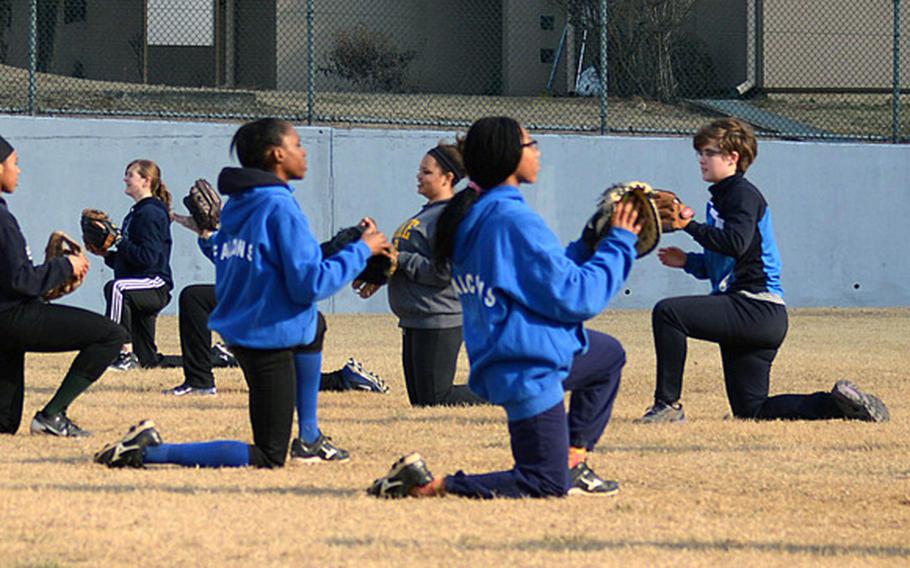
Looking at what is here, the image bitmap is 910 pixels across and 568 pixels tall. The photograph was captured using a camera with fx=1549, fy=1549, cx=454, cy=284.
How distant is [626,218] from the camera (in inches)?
231

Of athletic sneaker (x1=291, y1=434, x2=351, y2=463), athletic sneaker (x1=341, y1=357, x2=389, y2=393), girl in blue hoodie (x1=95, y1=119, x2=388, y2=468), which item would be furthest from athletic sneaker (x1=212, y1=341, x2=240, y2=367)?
girl in blue hoodie (x1=95, y1=119, x2=388, y2=468)

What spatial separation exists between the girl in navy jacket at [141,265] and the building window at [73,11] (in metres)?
15.5

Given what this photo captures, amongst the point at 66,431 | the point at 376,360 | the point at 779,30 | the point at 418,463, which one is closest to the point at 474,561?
the point at 418,463

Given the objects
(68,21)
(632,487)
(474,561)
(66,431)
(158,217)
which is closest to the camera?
(474,561)

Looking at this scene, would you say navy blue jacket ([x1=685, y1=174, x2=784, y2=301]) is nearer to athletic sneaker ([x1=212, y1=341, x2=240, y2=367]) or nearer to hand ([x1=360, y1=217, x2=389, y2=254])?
hand ([x1=360, y1=217, x2=389, y2=254])

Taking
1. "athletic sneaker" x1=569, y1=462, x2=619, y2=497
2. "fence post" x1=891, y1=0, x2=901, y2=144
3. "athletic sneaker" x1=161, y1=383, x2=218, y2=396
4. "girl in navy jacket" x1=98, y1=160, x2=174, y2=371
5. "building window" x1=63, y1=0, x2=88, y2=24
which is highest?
"building window" x1=63, y1=0, x2=88, y2=24

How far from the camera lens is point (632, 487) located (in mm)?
6441

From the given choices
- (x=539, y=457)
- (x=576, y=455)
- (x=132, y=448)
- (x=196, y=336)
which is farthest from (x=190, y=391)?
(x=539, y=457)

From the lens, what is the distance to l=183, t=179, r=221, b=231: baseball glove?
986 centimetres

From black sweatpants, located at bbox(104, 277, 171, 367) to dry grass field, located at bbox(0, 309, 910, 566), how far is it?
6.20ft

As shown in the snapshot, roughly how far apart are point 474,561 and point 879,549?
142 cm

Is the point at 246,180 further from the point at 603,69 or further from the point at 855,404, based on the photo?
the point at 603,69

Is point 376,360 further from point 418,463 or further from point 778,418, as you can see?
point 418,463

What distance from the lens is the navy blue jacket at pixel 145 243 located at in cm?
1134
